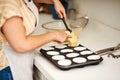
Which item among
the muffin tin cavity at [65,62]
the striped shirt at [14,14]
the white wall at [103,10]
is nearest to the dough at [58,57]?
the muffin tin cavity at [65,62]

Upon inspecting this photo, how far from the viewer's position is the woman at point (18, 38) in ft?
2.97

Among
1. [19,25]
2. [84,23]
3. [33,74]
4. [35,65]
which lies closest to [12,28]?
[19,25]

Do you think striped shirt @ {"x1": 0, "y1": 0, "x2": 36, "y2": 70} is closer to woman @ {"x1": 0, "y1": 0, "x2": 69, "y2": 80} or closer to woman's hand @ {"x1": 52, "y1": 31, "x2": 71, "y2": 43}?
woman @ {"x1": 0, "y1": 0, "x2": 69, "y2": 80}

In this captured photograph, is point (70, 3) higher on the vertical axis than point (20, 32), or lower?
higher

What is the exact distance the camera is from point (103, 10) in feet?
5.00

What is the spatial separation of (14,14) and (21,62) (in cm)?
27

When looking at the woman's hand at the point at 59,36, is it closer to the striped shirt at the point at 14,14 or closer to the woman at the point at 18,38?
the woman at the point at 18,38

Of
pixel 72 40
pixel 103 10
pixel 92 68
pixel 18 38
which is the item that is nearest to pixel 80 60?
pixel 92 68

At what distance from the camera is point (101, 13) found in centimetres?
155

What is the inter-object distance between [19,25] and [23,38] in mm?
53

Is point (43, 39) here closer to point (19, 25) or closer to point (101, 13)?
point (19, 25)

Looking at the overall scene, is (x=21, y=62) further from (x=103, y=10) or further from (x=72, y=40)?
(x=103, y=10)

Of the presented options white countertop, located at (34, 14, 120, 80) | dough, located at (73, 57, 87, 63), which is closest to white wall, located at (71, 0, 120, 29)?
white countertop, located at (34, 14, 120, 80)

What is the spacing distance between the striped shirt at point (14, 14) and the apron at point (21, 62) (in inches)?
0.9
